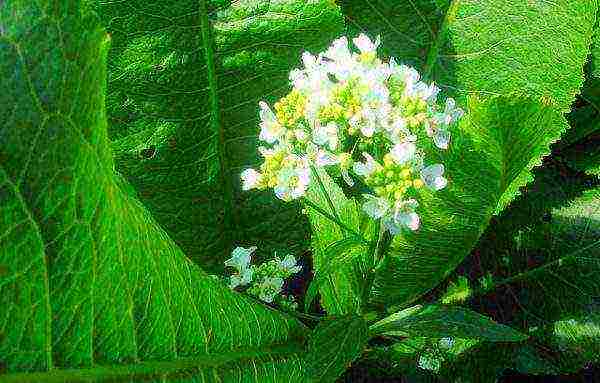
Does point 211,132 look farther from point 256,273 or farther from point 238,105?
point 256,273

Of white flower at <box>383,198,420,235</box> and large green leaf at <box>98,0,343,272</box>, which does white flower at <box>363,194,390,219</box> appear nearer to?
white flower at <box>383,198,420,235</box>

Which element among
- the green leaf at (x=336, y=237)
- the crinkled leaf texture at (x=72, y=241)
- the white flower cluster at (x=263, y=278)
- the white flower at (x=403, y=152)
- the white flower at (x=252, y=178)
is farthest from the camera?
the white flower cluster at (x=263, y=278)

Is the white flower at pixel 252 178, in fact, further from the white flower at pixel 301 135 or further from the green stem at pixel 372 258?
the green stem at pixel 372 258

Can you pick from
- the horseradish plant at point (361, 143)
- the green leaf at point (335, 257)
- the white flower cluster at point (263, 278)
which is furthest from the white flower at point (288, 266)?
the horseradish plant at point (361, 143)

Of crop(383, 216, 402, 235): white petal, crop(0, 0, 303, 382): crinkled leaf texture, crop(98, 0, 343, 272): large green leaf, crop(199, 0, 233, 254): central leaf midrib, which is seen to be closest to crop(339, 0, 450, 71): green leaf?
crop(98, 0, 343, 272): large green leaf

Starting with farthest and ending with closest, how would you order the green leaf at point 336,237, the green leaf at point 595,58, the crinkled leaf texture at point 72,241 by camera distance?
the green leaf at point 595,58
the green leaf at point 336,237
the crinkled leaf texture at point 72,241

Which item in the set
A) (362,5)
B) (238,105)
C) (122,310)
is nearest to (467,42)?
(362,5)
